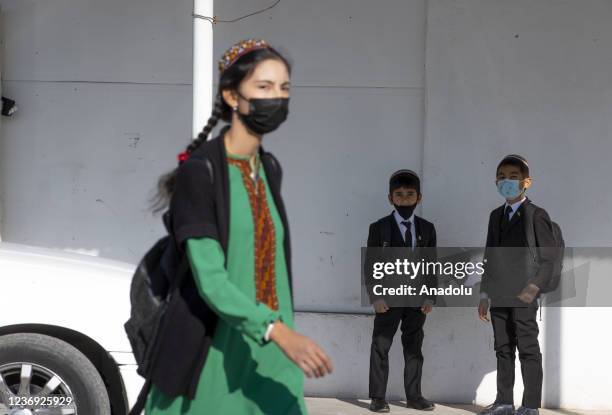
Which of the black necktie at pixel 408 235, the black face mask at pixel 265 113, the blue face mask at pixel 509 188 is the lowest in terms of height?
the black necktie at pixel 408 235

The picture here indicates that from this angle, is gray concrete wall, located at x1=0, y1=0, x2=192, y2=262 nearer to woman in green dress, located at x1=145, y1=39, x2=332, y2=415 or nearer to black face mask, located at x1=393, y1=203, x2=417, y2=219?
black face mask, located at x1=393, y1=203, x2=417, y2=219

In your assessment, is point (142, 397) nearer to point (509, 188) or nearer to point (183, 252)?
point (183, 252)

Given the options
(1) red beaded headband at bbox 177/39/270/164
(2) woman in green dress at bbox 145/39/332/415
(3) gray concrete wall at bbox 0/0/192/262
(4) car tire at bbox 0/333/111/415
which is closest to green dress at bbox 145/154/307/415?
(2) woman in green dress at bbox 145/39/332/415

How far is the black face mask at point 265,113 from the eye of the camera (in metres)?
2.94

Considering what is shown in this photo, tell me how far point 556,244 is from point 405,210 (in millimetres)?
1033

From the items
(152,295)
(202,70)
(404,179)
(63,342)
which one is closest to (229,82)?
(152,295)

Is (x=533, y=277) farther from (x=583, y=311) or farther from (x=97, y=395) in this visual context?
(x=97, y=395)

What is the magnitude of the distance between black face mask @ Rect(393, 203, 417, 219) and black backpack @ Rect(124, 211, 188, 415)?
448cm

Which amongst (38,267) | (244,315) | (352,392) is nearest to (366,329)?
(352,392)

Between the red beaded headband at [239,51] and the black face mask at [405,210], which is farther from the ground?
the red beaded headband at [239,51]

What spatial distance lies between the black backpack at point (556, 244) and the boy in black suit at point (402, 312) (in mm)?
706

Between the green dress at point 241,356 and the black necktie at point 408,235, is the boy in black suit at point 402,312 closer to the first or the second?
the black necktie at point 408,235

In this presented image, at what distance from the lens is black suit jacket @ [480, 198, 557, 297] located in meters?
7.00

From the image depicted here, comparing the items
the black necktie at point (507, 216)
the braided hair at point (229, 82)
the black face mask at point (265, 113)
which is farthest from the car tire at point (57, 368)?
the black necktie at point (507, 216)
